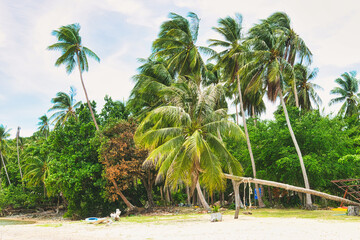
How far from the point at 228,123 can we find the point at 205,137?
4.53 ft

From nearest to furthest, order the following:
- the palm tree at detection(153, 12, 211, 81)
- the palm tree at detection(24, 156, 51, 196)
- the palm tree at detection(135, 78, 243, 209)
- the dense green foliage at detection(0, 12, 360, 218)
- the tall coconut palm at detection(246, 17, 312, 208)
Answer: the palm tree at detection(135, 78, 243, 209) < the dense green foliage at detection(0, 12, 360, 218) < the tall coconut palm at detection(246, 17, 312, 208) < the palm tree at detection(153, 12, 211, 81) < the palm tree at detection(24, 156, 51, 196)

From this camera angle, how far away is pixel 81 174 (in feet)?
63.7

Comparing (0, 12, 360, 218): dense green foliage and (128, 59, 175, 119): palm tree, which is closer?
(0, 12, 360, 218): dense green foliage

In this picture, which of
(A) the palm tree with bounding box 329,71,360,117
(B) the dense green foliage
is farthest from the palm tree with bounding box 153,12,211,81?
(A) the palm tree with bounding box 329,71,360,117

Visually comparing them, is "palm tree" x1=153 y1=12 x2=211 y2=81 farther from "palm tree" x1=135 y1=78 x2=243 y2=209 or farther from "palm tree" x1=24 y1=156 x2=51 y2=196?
"palm tree" x1=24 y1=156 x2=51 y2=196

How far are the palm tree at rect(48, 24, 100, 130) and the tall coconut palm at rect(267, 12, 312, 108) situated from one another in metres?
14.4

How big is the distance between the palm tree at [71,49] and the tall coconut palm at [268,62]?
1219 cm

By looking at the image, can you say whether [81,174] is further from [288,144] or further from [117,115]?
[288,144]

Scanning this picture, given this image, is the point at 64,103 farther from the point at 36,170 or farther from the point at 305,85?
the point at 305,85

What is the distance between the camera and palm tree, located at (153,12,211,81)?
20.4 meters

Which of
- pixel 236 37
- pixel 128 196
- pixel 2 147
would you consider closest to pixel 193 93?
pixel 236 37

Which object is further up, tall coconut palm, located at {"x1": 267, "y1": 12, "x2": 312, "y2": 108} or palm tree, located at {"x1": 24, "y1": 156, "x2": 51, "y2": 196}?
tall coconut palm, located at {"x1": 267, "y1": 12, "x2": 312, "y2": 108}

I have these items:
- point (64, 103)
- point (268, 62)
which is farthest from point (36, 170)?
point (268, 62)

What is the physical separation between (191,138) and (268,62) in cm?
922
